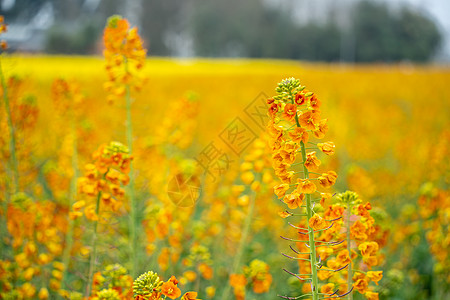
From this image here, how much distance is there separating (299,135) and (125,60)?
1.49 meters

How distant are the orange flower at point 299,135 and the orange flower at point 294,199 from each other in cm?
17

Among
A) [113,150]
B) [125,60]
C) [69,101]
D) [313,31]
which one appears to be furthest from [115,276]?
[313,31]

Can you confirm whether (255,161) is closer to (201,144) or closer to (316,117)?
(316,117)

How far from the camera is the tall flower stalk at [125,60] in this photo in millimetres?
2307

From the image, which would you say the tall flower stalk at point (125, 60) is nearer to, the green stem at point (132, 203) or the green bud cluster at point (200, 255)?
the green stem at point (132, 203)

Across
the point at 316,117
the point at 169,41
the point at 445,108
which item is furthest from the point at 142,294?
the point at 169,41

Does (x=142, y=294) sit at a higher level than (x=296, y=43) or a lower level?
lower

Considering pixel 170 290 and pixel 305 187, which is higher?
pixel 305 187

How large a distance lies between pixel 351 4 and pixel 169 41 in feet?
62.9

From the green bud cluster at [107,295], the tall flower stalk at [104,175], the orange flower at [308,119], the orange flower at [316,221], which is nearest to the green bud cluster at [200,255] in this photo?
the tall flower stalk at [104,175]

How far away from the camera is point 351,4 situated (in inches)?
1457

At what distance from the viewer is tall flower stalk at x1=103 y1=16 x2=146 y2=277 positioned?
231 cm

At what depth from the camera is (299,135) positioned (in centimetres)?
129

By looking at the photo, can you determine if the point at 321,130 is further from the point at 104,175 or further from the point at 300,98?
the point at 104,175
